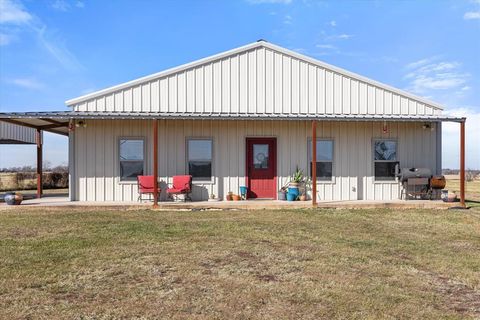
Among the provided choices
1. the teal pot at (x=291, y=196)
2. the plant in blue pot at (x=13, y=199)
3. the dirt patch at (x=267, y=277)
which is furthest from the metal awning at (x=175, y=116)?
the dirt patch at (x=267, y=277)

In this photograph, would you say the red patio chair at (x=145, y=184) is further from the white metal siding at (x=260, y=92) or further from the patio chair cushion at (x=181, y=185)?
the white metal siding at (x=260, y=92)

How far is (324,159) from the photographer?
1300 centimetres

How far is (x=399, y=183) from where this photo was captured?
1315 centimetres

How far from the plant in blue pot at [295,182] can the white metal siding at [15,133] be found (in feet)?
49.7

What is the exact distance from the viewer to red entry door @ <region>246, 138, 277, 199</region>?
1291cm

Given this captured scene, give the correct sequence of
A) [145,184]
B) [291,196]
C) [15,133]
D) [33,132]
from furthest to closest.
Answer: [33,132] → [15,133] → [291,196] → [145,184]

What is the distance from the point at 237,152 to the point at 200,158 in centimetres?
117

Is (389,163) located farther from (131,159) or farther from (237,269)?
(237,269)

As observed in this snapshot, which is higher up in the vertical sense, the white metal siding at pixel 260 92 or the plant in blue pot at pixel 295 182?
the white metal siding at pixel 260 92

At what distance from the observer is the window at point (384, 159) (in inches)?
518

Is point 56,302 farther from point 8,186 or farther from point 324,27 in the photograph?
point 8,186

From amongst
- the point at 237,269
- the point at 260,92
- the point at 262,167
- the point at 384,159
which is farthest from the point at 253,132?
the point at 237,269

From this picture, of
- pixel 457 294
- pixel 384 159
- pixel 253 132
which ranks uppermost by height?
pixel 253 132

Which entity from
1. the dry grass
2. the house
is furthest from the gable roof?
the dry grass
